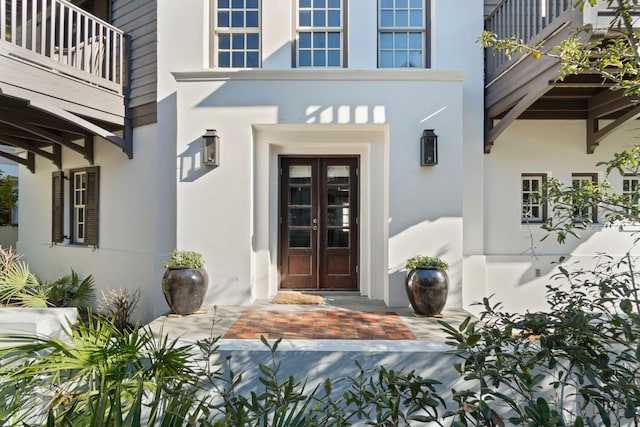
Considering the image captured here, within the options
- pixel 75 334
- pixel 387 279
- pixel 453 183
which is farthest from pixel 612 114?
pixel 75 334

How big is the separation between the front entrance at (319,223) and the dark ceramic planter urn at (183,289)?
1.55 m

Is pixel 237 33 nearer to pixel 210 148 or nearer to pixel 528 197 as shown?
pixel 210 148

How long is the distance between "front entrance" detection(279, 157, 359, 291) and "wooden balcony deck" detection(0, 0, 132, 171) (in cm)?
320

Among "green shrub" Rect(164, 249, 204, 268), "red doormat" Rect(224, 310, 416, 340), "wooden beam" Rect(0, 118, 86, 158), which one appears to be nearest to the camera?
"red doormat" Rect(224, 310, 416, 340)

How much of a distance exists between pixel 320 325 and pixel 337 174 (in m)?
2.72

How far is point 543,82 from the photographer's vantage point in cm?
461

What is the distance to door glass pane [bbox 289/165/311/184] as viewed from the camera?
6039mm

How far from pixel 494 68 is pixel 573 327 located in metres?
5.33

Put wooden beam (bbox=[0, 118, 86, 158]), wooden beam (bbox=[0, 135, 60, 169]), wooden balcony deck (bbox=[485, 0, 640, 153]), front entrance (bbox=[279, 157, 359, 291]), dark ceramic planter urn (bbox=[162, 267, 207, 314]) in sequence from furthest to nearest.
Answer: wooden beam (bbox=[0, 135, 60, 169]) < front entrance (bbox=[279, 157, 359, 291]) < wooden beam (bbox=[0, 118, 86, 158]) < dark ceramic planter urn (bbox=[162, 267, 207, 314]) < wooden balcony deck (bbox=[485, 0, 640, 153])

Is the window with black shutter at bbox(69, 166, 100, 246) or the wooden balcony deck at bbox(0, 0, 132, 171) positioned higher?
the wooden balcony deck at bbox(0, 0, 132, 171)

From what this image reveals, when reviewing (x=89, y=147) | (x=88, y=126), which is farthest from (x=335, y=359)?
(x=89, y=147)

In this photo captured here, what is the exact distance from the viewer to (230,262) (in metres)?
5.27

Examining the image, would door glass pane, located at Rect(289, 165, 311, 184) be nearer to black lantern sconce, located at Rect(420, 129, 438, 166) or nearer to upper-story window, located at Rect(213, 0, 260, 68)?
upper-story window, located at Rect(213, 0, 260, 68)

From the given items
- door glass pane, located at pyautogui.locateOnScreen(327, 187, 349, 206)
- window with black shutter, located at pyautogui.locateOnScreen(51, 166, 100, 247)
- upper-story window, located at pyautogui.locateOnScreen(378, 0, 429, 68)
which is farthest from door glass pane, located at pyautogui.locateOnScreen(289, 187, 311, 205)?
window with black shutter, located at pyautogui.locateOnScreen(51, 166, 100, 247)
